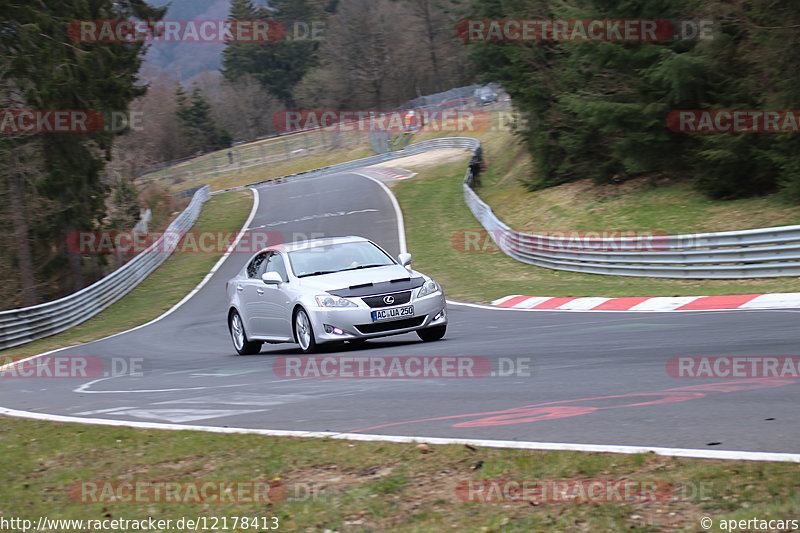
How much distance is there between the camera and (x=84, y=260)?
39.3 metres

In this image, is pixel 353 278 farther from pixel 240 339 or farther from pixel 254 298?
pixel 240 339

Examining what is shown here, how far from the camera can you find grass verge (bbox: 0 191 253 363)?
22.2 m

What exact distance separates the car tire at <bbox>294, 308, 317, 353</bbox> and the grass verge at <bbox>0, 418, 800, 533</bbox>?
16.6ft

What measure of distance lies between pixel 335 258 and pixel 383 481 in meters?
7.99

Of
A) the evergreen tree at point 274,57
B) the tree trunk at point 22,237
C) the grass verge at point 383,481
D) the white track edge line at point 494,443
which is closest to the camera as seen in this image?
the grass verge at point 383,481

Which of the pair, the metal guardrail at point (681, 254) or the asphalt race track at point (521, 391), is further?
the metal guardrail at point (681, 254)

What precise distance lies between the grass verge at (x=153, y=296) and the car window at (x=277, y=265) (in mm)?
8453

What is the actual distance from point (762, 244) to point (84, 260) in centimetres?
2948

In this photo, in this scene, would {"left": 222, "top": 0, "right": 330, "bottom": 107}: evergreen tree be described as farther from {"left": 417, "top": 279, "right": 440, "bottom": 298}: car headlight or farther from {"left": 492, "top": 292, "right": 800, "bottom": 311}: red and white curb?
{"left": 417, "top": 279, "right": 440, "bottom": 298}: car headlight

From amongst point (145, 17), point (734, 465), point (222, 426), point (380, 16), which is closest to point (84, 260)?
Answer: point (145, 17)

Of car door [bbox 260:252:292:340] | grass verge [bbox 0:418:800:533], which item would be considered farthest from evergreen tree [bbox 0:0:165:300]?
grass verge [bbox 0:418:800:533]

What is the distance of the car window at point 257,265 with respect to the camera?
13.9 meters

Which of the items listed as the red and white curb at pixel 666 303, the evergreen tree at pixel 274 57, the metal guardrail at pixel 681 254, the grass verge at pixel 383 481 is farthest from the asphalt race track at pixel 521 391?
the evergreen tree at pixel 274 57

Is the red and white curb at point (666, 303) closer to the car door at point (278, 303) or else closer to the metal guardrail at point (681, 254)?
the metal guardrail at point (681, 254)
